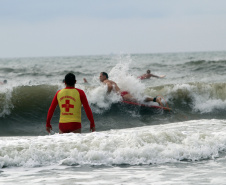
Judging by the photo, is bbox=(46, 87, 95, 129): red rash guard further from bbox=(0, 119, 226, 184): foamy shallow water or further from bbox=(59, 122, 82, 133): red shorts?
bbox=(0, 119, 226, 184): foamy shallow water

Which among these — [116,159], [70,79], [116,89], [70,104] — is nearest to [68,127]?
[70,104]

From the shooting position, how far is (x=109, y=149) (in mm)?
6156

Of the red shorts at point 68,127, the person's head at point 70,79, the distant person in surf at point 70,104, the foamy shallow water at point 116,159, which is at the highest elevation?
the person's head at point 70,79

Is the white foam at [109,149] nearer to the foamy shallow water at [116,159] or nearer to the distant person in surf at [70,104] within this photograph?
the foamy shallow water at [116,159]

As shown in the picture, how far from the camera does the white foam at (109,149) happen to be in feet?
19.1

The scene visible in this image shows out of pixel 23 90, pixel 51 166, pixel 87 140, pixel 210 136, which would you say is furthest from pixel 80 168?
pixel 23 90

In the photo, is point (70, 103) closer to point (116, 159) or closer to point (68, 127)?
point (68, 127)

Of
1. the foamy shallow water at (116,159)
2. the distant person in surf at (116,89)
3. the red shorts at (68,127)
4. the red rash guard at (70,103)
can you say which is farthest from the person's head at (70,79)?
the distant person in surf at (116,89)

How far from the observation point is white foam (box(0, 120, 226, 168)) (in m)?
5.82

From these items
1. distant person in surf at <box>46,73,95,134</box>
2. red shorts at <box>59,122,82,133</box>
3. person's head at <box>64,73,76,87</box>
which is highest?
person's head at <box>64,73,76,87</box>

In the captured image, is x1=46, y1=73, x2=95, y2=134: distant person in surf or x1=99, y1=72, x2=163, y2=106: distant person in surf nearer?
x1=46, y1=73, x2=95, y2=134: distant person in surf

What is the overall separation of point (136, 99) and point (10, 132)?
4407 millimetres

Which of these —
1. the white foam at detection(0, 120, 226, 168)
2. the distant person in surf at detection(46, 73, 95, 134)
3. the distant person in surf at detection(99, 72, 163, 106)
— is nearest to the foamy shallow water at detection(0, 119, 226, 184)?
the white foam at detection(0, 120, 226, 168)

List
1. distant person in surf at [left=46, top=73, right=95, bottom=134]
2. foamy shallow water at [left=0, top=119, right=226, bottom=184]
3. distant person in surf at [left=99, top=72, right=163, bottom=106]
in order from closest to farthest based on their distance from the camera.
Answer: foamy shallow water at [left=0, top=119, right=226, bottom=184], distant person in surf at [left=46, top=73, right=95, bottom=134], distant person in surf at [left=99, top=72, right=163, bottom=106]
